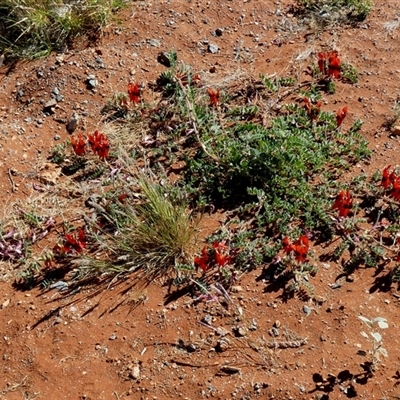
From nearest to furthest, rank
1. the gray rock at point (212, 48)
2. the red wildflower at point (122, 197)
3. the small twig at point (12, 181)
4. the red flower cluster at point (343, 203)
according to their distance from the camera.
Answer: the red flower cluster at point (343, 203), the red wildflower at point (122, 197), the small twig at point (12, 181), the gray rock at point (212, 48)

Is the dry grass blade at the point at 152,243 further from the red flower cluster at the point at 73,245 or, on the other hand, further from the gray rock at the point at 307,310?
the gray rock at the point at 307,310

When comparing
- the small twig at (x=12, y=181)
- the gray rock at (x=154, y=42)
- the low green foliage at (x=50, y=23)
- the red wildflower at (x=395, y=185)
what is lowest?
the red wildflower at (x=395, y=185)

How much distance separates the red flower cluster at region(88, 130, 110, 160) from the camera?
484 cm

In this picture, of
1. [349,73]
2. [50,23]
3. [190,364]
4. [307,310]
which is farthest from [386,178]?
[50,23]

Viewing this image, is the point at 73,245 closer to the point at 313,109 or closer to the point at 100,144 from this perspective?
the point at 100,144

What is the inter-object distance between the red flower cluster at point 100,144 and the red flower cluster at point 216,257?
1.16 meters

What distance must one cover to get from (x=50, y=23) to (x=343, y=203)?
3.40m

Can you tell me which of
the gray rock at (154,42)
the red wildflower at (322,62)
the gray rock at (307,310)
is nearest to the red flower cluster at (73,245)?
the gray rock at (307,310)

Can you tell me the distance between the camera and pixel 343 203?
14.0 feet

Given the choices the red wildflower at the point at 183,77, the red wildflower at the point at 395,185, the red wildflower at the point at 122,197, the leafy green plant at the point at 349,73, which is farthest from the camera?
the red wildflower at the point at 183,77

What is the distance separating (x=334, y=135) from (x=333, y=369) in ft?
6.24

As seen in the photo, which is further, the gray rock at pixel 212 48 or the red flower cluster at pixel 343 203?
the gray rock at pixel 212 48

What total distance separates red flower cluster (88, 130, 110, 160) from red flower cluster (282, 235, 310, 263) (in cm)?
156

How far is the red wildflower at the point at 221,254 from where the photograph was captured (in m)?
4.11
